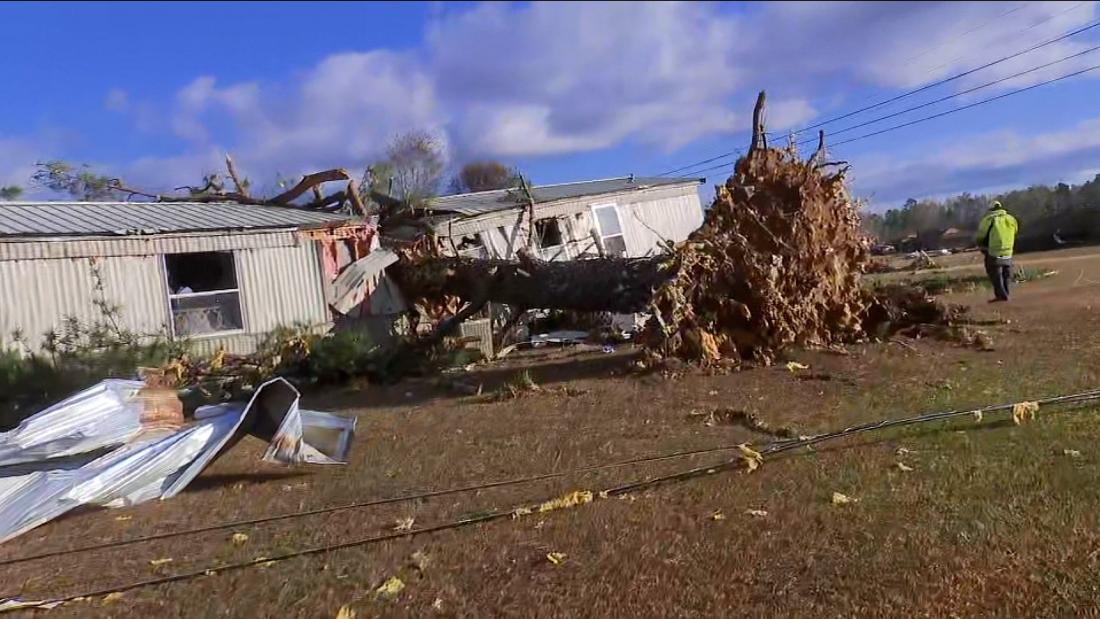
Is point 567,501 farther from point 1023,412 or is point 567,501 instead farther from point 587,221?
point 587,221

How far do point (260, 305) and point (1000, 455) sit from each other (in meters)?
10.6

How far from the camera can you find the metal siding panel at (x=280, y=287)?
515 inches

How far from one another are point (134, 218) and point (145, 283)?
1.35 metres

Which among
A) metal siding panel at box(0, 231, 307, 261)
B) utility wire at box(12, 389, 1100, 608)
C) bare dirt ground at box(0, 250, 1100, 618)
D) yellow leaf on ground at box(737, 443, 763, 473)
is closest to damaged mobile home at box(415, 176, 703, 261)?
metal siding panel at box(0, 231, 307, 261)

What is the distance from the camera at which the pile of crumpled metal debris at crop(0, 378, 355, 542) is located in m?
6.01

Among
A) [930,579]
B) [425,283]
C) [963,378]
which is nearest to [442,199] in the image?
[425,283]

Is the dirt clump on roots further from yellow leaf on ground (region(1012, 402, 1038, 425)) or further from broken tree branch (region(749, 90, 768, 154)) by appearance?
yellow leaf on ground (region(1012, 402, 1038, 425))

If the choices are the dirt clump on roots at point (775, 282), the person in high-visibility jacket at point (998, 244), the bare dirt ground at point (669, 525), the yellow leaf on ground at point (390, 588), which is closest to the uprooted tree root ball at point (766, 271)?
the dirt clump on roots at point (775, 282)

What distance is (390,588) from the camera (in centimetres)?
424

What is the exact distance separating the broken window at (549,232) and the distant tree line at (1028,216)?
629 centimetres

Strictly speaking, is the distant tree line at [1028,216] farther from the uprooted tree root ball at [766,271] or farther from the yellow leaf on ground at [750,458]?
the yellow leaf on ground at [750,458]

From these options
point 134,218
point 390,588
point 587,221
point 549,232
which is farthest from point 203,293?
point 390,588

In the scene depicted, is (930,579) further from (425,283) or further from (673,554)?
(425,283)

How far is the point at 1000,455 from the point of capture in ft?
17.5
